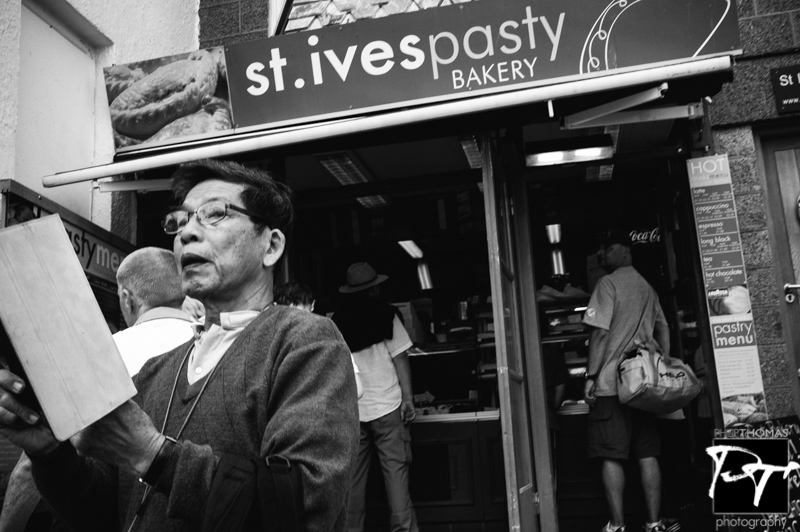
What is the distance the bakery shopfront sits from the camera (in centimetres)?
429

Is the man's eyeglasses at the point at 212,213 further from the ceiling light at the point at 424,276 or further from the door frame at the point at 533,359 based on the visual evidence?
the ceiling light at the point at 424,276

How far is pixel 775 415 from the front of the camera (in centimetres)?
498

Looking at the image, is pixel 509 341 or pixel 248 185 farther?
pixel 509 341

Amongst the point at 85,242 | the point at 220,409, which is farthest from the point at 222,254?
the point at 85,242

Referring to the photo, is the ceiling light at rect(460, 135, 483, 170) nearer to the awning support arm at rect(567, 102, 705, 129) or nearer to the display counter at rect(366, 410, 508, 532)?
the awning support arm at rect(567, 102, 705, 129)

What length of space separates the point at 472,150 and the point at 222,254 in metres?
3.79

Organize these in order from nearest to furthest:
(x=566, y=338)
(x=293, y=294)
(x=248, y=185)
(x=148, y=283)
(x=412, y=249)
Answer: (x=248, y=185) < (x=148, y=283) < (x=293, y=294) < (x=566, y=338) < (x=412, y=249)

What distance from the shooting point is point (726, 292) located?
482 cm

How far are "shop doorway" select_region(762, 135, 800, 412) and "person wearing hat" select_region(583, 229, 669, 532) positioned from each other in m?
0.85

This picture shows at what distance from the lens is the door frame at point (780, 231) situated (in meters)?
5.13

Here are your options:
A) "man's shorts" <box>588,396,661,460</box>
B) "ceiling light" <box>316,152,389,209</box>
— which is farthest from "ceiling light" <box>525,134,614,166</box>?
"man's shorts" <box>588,396,661,460</box>

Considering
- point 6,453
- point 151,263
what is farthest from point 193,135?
point 6,453

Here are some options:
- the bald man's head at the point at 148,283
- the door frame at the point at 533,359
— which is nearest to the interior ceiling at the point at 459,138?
the door frame at the point at 533,359

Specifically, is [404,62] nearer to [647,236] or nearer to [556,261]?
[647,236]
